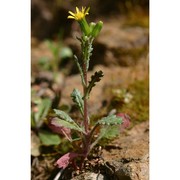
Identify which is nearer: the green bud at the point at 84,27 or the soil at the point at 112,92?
the green bud at the point at 84,27

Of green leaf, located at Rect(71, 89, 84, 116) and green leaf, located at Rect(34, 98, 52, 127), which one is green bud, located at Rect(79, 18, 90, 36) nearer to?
green leaf, located at Rect(71, 89, 84, 116)

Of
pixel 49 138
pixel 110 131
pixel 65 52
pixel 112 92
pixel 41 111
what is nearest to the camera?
pixel 110 131

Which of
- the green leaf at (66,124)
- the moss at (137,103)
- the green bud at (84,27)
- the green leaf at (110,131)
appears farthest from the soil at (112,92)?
the green bud at (84,27)

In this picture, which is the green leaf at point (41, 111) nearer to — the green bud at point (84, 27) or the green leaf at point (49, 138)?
the green leaf at point (49, 138)

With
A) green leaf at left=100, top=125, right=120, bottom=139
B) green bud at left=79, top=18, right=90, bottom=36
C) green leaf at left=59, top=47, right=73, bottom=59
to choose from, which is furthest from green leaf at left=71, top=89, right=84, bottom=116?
green leaf at left=59, top=47, right=73, bottom=59

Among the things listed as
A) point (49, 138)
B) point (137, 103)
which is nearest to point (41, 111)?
point (49, 138)

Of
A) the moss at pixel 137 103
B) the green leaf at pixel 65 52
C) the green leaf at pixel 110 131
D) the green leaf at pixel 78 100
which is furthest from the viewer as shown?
the green leaf at pixel 65 52

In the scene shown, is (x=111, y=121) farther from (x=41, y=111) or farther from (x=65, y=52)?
(x=65, y=52)
